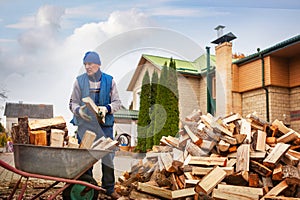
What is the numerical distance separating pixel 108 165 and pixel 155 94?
3751mm

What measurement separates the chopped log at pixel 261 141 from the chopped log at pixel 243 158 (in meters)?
0.12

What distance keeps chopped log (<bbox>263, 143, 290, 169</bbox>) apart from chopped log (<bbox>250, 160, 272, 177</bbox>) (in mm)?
53

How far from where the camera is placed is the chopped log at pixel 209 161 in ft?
9.63

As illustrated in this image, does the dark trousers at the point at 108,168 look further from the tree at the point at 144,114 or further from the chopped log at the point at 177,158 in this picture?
the tree at the point at 144,114

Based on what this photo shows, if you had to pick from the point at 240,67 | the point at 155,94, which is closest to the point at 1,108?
the point at 155,94

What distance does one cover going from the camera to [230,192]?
8.53 ft

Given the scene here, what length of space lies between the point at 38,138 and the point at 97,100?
2.46 ft

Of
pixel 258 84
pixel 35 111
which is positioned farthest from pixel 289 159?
pixel 35 111

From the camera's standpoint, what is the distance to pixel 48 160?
2.15 meters

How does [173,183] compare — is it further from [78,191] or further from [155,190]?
[78,191]

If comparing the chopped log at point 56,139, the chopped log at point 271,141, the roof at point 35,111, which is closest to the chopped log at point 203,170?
the chopped log at point 271,141

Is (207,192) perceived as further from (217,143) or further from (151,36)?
(151,36)

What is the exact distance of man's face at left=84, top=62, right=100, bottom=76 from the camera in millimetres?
2838

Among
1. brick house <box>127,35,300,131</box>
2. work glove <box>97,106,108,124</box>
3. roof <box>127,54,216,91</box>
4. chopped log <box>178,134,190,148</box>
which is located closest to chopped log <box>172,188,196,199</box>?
chopped log <box>178,134,190,148</box>
